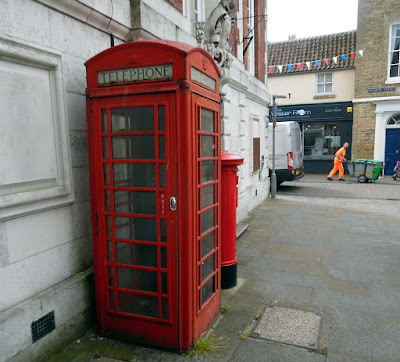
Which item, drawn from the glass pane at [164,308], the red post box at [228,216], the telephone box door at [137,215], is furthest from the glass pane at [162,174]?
the red post box at [228,216]

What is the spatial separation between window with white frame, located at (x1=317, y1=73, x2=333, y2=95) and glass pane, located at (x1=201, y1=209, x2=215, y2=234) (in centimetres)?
1883

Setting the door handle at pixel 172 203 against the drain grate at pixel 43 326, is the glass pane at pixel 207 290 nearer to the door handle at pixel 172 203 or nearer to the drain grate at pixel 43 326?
the door handle at pixel 172 203

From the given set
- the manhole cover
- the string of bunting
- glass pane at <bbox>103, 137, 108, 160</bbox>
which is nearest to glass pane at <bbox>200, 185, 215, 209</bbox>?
glass pane at <bbox>103, 137, 108, 160</bbox>

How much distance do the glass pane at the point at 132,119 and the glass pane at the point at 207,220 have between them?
1.02 metres

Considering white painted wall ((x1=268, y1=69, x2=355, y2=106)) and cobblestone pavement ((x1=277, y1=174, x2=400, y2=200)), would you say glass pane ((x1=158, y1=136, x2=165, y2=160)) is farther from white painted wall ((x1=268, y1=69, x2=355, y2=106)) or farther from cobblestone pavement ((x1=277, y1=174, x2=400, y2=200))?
white painted wall ((x1=268, y1=69, x2=355, y2=106))

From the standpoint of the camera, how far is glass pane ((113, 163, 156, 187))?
120 inches

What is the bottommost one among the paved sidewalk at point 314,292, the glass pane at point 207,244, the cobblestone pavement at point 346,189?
the cobblestone pavement at point 346,189

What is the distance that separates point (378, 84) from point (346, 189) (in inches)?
291

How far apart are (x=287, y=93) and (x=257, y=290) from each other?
1831 centimetres

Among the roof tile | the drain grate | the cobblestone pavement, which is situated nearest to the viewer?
the drain grate

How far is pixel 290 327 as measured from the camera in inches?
141

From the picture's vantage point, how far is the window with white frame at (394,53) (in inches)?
677

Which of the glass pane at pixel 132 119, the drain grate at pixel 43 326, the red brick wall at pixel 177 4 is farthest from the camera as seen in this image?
the red brick wall at pixel 177 4

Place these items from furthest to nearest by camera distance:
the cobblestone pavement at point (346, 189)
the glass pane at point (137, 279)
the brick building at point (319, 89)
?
the brick building at point (319, 89), the cobblestone pavement at point (346, 189), the glass pane at point (137, 279)
